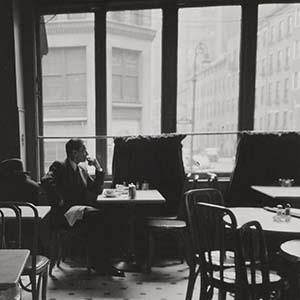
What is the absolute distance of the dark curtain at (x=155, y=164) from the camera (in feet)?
14.8

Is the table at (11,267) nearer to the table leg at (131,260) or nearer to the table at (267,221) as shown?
the table at (267,221)

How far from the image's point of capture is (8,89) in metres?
4.48

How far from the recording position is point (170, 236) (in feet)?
15.1

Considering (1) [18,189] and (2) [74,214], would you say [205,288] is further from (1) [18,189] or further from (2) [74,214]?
(1) [18,189]

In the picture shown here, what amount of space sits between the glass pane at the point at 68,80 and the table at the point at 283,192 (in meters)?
2.12

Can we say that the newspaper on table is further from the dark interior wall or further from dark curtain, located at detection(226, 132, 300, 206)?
dark curtain, located at detection(226, 132, 300, 206)

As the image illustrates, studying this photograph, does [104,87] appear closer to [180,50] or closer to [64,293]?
[180,50]

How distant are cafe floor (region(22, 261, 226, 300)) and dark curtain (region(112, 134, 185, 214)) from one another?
843 mm

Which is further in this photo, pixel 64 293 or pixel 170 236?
pixel 170 236

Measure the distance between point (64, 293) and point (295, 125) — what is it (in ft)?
10.9

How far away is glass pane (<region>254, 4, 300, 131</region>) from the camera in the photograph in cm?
486

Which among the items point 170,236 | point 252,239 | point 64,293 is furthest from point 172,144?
point 252,239

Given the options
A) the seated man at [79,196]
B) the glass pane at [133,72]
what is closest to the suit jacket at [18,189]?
the seated man at [79,196]

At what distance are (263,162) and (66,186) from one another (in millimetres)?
2205
